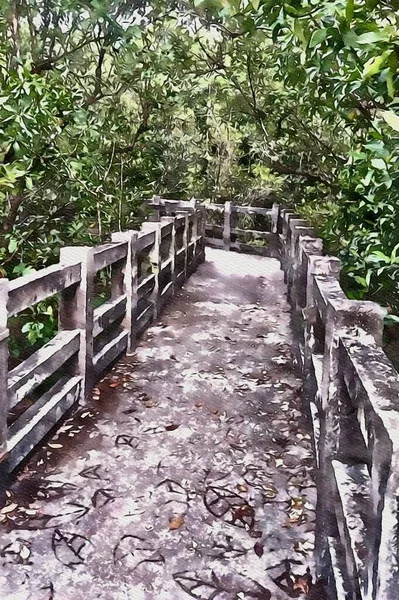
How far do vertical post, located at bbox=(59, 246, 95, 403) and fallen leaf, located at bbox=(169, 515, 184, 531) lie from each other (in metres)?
1.55

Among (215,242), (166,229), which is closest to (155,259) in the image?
(166,229)

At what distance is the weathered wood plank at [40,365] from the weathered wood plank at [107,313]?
0.47m

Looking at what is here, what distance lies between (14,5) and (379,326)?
13.9ft

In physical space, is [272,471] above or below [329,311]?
below

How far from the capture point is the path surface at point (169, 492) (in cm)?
264

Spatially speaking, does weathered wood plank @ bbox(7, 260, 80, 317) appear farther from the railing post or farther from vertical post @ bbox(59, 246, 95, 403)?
the railing post

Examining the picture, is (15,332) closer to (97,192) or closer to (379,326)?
(97,192)

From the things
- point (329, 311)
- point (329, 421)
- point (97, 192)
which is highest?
point (97, 192)

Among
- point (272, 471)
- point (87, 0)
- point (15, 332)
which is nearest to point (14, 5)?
point (87, 0)

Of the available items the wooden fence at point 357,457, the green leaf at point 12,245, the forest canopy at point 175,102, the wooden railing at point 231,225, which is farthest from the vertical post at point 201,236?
the wooden fence at point 357,457

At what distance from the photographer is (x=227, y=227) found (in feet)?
46.4

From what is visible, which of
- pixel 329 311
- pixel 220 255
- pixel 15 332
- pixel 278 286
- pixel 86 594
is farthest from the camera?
pixel 220 255

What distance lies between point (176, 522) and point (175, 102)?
655 cm

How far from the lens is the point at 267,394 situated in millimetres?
4836
